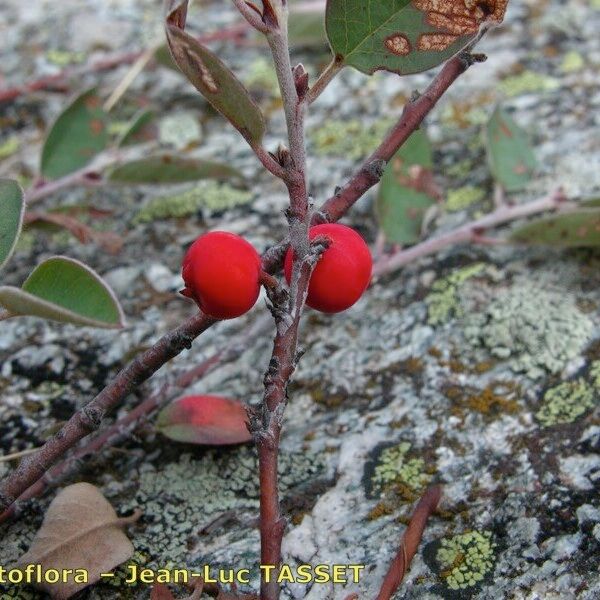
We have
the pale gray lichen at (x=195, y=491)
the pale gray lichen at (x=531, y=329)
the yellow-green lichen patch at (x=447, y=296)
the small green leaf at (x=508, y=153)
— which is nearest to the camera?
the pale gray lichen at (x=195, y=491)

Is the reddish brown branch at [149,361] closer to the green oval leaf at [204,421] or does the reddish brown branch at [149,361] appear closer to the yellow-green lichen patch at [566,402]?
the green oval leaf at [204,421]

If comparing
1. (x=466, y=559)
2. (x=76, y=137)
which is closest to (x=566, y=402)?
(x=466, y=559)

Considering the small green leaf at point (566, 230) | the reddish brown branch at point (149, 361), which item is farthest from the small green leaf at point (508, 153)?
the reddish brown branch at point (149, 361)

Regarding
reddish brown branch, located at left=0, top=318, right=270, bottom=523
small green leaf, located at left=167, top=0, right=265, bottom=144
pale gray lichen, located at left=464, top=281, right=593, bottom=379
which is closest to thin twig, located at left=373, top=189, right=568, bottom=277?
pale gray lichen, located at left=464, top=281, right=593, bottom=379

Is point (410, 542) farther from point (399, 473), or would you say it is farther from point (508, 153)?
point (508, 153)

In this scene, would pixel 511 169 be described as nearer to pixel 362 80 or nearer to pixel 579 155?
pixel 579 155

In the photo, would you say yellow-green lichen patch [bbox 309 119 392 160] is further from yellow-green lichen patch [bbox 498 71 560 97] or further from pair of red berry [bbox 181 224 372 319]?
pair of red berry [bbox 181 224 372 319]

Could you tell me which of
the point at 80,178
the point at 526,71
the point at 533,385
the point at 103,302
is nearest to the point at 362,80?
the point at 526,71
